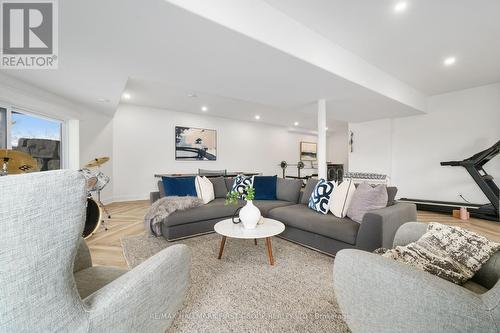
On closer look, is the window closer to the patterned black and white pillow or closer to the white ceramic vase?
the patterned black and white pillow

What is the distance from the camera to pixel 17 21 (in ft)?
6.20

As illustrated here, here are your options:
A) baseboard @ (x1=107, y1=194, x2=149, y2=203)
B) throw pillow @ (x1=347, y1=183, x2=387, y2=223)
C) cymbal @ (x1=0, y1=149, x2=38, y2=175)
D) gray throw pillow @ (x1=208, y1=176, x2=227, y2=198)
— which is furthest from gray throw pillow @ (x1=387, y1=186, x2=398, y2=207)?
baseboard @ (x1=107, y1=194, x2=149, y2=203)

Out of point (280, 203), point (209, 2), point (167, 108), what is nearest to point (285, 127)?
point (167, 108)

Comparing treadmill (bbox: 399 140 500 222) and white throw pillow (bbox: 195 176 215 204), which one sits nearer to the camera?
white throw pillow (bbox: 195 176 215 204)

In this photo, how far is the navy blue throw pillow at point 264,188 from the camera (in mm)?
3559

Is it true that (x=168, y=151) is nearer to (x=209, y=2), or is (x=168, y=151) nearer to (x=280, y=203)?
(x=280, y=203)

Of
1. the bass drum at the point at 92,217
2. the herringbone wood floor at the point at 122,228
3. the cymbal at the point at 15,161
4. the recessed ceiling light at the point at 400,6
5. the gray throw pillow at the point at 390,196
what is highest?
the recessed ceiling light at the point at 400,6

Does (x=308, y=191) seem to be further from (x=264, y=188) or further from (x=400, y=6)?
(x=400, y=6)

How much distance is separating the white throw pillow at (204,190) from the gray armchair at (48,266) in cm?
247

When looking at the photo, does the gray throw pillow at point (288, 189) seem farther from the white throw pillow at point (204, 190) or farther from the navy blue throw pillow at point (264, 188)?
the white throw pillow at point (204, 190)

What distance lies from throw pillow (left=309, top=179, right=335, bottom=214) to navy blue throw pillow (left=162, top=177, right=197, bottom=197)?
5.75 feet

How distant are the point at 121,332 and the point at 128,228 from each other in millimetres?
2974

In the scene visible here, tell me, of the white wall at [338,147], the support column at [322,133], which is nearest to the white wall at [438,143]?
the support column at [322,133]

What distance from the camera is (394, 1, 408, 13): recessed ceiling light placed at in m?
2.15
